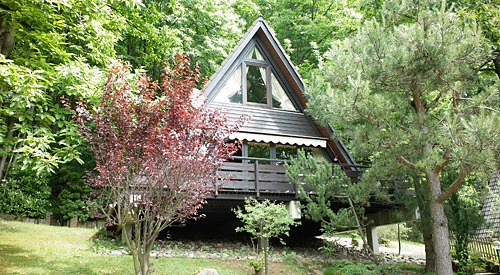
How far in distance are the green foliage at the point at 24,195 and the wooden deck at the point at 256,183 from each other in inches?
Result: 273

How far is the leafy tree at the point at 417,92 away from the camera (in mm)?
8266

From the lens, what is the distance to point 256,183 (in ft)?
36.1

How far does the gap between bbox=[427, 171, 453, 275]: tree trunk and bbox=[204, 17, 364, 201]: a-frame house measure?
3194 mm

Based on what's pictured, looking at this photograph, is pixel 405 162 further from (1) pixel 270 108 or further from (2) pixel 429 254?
(1) pixel 270 108

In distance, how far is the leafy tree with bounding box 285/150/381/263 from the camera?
32.9ft

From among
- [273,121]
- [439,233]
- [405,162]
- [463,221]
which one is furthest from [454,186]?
[273,121]

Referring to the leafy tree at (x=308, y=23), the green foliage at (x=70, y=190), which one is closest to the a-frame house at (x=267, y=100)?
the green foliage at (x=70, y=190)

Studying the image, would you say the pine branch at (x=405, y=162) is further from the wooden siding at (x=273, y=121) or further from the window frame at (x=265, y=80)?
the window frame at (x=265, y=80)

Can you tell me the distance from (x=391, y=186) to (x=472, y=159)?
13.9ft

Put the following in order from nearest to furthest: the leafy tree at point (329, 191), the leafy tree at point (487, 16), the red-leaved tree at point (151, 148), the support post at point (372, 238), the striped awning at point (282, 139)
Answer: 1. the red-leaved tree at point (151, 148)
2. the leafy tree at point (487, 16)
3. the leafy tree at point (329, 191)
4. the striped awning at point (282, 139)
5. the support post at point (372, 238)

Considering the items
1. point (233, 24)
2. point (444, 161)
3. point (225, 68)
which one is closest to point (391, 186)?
point (444, 161)

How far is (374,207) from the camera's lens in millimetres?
12766

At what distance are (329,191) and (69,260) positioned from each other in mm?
6451

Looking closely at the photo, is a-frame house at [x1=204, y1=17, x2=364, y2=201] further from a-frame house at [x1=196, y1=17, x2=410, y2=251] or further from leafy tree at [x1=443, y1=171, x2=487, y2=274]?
leafy tree at [x1=443, y1=171, x2=487, y2=274]
